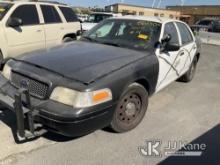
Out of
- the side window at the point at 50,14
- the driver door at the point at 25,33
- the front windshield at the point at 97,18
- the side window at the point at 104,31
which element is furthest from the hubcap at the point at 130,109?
the front windshield at the point at 97,18

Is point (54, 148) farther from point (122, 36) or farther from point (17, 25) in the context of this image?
point (17, 25)

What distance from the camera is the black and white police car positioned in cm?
323

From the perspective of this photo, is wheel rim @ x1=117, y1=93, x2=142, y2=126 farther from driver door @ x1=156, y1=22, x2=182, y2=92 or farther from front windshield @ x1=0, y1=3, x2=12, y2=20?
front windshield @ x1=0, y1=3, x2=12, y2=20

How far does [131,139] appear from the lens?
3.96 metres

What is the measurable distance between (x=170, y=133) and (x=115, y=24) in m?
2.36

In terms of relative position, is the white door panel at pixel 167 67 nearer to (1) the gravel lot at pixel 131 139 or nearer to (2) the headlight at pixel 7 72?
(1) the gravel lot at pixel 131 139

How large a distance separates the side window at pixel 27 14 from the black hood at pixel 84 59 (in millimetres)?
3370

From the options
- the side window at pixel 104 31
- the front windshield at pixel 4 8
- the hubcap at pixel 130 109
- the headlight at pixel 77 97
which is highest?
the front windshield at pixel 4 8

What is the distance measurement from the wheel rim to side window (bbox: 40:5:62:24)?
16.3 feet

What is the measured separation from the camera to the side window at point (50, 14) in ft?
26.5

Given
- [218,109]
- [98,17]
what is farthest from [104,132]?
[98,17]

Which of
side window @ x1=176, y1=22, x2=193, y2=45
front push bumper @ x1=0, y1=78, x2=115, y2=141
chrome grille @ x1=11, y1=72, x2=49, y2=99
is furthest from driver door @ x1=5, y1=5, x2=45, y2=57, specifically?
front push bumper @ x1=0, y1=78, x2=115, y2=141

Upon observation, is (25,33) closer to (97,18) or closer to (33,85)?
(33,85)

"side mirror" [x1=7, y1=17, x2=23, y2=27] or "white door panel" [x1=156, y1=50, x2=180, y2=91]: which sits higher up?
"side mirror" [x1=7, y1=17, x2=23, y2=27]
